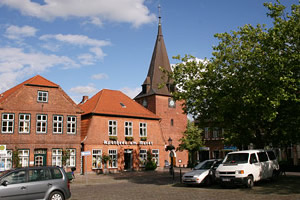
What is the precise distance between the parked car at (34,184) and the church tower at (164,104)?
3348 cm

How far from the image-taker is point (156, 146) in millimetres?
38594

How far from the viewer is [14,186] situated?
11.8 meters

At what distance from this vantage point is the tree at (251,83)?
17609 millimetres

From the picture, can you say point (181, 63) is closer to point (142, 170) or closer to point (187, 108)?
point (187, 108)

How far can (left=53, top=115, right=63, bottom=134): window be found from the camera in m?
30.6

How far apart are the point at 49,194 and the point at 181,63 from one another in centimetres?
1347

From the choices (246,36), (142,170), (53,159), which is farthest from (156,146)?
(246,36)

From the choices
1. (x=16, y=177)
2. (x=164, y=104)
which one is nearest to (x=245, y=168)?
(x=16, y=177)

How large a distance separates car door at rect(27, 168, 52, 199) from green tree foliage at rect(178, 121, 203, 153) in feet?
117

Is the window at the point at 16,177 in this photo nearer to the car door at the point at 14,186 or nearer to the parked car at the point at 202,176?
the car door at the point at 14,186

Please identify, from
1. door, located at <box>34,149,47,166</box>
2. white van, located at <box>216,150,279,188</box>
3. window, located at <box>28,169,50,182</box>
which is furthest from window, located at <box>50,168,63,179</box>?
door, located at <box>34,149,47,166</box>

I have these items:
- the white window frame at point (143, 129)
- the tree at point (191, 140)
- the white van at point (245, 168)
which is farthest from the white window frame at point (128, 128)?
the white van at point (245, 168)

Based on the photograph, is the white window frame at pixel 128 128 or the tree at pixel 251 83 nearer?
the tree at pixel 251 83

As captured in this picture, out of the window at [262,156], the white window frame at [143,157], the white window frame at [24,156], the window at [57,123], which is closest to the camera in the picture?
the window at [262,156]
